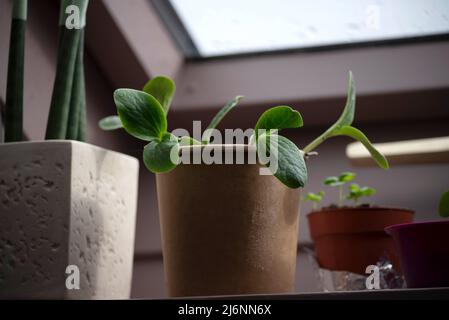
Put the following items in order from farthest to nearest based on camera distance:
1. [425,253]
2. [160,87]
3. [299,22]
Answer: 1. [299,22]
2. [160,87]
3. [425,253]

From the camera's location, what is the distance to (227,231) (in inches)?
26.0

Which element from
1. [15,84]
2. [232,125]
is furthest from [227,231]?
[232,125]

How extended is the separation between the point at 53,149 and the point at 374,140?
63 cm

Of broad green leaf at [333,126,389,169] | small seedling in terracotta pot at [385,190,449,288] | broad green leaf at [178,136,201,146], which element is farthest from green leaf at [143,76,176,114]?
small seedling in terracotta pot at [385,190,449,288]

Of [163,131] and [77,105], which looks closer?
[163,131]

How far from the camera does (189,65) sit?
3.92 ft

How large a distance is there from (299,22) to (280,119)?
1.79ft

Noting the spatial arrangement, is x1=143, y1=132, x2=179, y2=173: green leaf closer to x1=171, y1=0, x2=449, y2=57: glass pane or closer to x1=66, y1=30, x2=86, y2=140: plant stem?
x1=66, y1=30, x2=86, y2=140: plant stem

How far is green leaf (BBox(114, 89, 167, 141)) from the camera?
2.17 ft

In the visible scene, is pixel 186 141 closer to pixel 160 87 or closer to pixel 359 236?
pixel 160 87

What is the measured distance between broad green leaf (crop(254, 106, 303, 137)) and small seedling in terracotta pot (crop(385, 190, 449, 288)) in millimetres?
155

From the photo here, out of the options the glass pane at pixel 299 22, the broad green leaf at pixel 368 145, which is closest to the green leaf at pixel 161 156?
the broad green leaf at pixel 368 145
